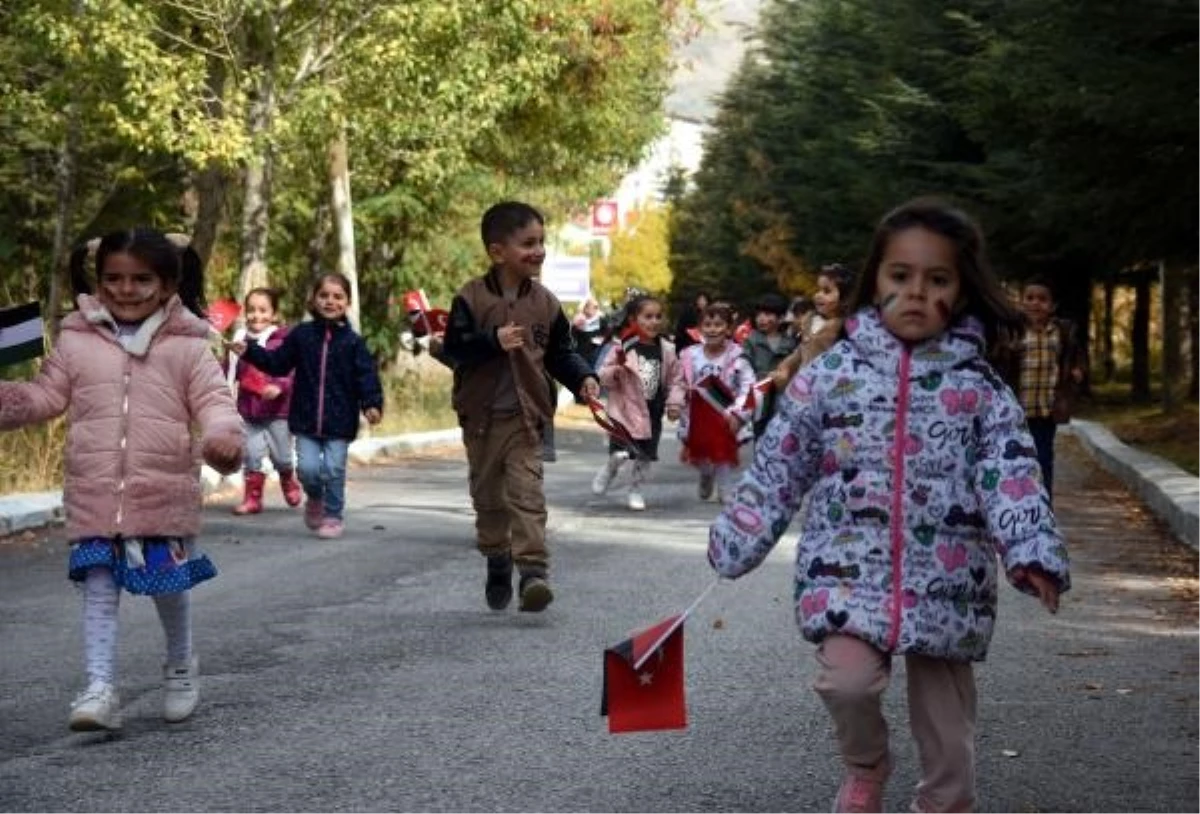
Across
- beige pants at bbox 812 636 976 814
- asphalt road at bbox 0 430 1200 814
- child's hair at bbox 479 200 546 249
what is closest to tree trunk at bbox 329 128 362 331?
asphalt road at bbox 0 430 1200 814

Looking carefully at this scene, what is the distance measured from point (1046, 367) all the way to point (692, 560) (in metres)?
3.52

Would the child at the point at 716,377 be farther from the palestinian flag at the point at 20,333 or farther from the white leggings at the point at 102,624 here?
the palestinian flag at the point at 20,333

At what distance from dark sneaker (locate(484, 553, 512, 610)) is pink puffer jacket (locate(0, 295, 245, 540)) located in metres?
3.34

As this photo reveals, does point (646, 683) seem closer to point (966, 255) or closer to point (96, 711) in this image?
point (966, 255)

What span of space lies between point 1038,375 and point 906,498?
10.8m

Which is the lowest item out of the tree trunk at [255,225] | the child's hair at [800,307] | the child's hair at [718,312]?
the child's hair at [718,312]

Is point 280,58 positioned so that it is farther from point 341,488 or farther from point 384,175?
point 341,488

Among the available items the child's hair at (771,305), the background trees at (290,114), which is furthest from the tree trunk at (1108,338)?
the child's hair at (771,305)

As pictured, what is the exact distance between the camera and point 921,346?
5.30 meters

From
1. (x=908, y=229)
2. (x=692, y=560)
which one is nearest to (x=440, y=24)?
(x=692, y=560)

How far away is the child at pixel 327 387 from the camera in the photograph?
47.7 feet

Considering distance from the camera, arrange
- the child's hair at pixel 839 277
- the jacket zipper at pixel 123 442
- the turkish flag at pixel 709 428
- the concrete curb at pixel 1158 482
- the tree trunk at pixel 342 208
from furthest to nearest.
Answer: the tree trunk at pixel 342 208 → the turkish flag at pixel 709 428 → the concrete curb at pixel 1158 482 → the child's hair at pixel 839 277 → the jacket zipper at pixel 123 442

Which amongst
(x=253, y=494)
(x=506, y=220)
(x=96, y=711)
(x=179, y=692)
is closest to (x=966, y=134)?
(x=253, y=494)

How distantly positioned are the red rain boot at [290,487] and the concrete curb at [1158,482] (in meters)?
6.32
